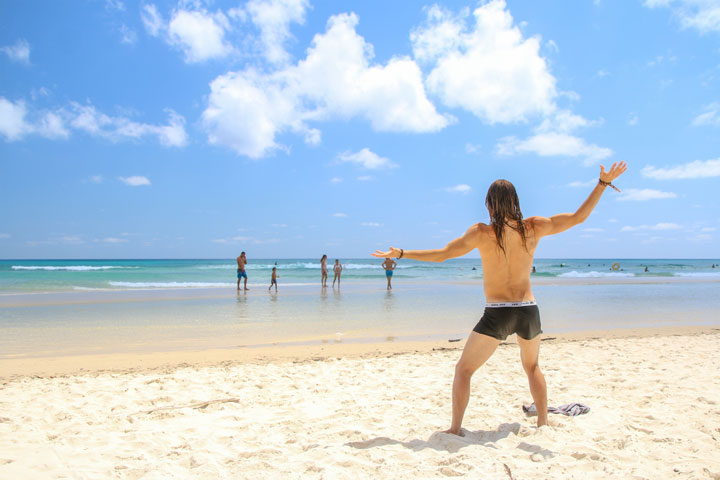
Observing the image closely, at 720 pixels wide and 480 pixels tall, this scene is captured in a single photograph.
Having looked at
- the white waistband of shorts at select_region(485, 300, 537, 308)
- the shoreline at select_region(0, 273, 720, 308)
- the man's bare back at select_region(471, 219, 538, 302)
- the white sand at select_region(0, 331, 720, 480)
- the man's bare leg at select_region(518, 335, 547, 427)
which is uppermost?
the man's bare back at select_region(471, 219, 538, 302)

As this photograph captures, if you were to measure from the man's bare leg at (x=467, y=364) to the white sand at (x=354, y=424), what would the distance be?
0.22 meters

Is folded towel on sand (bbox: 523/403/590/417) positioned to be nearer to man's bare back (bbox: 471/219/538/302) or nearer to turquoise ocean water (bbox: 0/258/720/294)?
man's bare back (bbox: 471/219/538/302)

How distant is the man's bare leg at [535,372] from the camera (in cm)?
343

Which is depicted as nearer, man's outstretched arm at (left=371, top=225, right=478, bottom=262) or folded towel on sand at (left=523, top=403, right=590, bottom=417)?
man's outstretched arm at (left=371, top=225, right=478, bottom=262)

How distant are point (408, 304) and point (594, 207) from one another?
12412 mm

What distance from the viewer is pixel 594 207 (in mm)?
3330

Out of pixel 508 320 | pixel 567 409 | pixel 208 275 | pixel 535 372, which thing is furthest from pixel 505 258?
pixel 208 275

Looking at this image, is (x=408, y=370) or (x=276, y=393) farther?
(x=408, y=370)

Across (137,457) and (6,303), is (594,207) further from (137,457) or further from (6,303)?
(6,303)

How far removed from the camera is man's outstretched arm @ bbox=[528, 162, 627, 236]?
132 inches

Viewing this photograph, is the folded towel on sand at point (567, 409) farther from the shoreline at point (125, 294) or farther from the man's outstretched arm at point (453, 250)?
the shoreline at point (125, 294)

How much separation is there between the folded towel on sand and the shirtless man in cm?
104

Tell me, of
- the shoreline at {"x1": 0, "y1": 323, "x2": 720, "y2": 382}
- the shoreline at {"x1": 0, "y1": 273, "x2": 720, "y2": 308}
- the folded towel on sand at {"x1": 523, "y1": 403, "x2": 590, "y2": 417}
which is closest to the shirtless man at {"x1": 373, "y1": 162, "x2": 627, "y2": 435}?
the folded towel on sand at {"x1": 523, "y1": 403, "x2": 590, "y2": 417}

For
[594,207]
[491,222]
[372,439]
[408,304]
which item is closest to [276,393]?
[372,439]
